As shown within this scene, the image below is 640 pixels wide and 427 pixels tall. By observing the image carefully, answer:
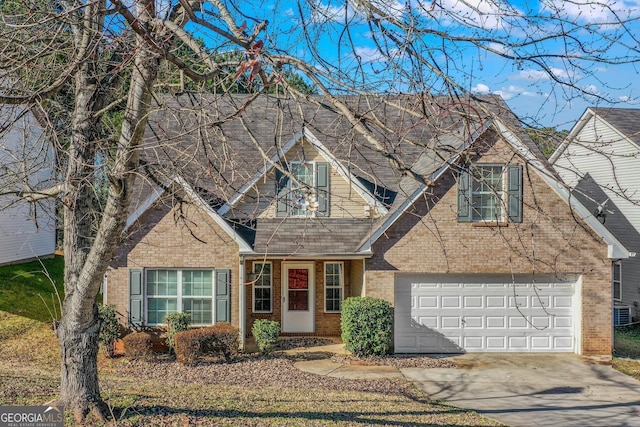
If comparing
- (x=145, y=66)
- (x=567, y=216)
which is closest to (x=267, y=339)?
(x=567, y=216)

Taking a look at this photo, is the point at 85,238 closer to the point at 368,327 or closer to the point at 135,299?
the point at 135,299

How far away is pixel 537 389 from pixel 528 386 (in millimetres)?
238

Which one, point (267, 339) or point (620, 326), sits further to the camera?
point (620, 326)

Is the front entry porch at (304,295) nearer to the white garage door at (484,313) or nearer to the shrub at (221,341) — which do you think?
the white garage door at (484,313)

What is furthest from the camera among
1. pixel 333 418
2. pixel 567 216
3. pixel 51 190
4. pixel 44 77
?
pixel 567 216

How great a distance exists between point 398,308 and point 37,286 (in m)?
12.8

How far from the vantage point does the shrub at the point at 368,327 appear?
1441cm

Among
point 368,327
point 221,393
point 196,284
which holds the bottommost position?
point 221,393

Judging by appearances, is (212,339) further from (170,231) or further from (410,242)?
(410,242)

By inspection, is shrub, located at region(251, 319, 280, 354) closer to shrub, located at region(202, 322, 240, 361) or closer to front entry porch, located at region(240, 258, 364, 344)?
shrub, located at region(202, 322, 240, 361)

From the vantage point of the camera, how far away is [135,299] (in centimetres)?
1491

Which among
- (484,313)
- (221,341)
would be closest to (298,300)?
(221,341)

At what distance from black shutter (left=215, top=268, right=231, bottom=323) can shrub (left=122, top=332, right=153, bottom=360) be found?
180 centimetres

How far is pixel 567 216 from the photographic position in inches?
593
